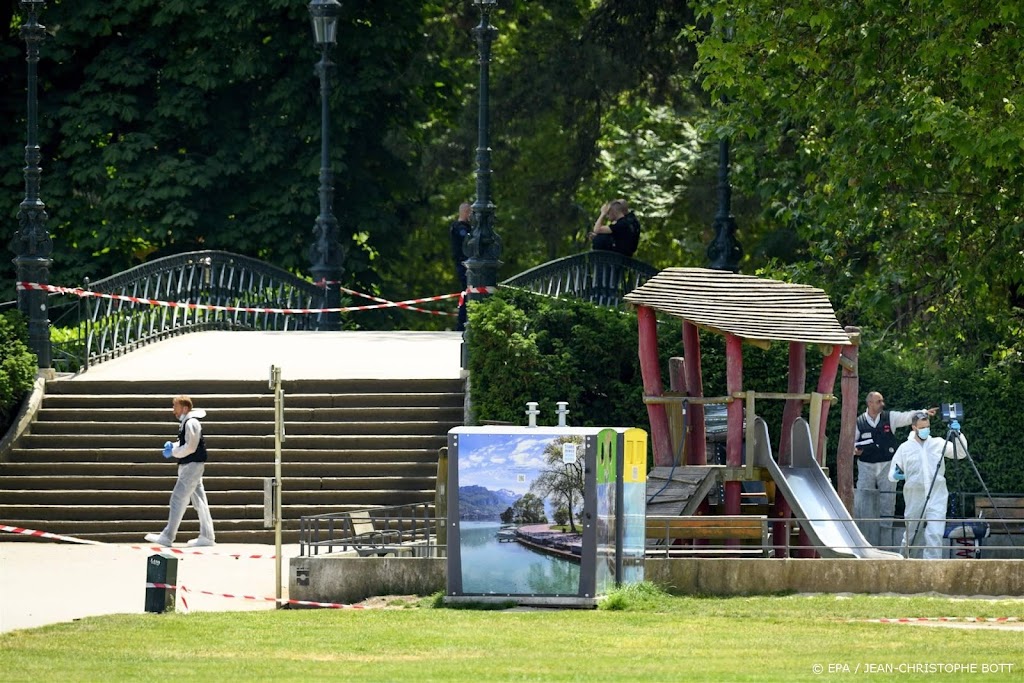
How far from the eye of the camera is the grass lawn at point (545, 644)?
14203 mm

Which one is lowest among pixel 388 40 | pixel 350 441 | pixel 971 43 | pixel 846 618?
pixel 846 618

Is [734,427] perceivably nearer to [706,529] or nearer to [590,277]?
[706,529]

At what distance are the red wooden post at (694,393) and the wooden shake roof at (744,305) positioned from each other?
1.36 ft

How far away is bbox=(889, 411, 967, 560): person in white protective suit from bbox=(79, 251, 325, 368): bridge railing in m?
10.9

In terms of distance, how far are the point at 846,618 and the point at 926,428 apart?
16.6ft

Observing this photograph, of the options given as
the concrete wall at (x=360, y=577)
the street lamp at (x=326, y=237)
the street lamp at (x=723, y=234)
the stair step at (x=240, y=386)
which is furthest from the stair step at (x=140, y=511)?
the street lamp at (x=326, y=237)

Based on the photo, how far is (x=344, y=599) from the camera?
63.1 ft

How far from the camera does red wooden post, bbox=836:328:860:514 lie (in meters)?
23.1

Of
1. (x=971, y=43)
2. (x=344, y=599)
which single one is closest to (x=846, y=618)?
(x=344, y=599)

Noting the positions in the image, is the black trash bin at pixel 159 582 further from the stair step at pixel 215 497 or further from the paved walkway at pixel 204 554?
the stair step at pixel 215 497

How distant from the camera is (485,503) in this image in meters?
18.3

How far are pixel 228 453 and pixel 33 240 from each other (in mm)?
4441

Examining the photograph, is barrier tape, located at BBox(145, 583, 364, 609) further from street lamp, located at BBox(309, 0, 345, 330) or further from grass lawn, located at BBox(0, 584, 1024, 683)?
street lamp, located at BBox(309, 0, 345, 330)

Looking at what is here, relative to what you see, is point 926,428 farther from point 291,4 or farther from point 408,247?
point 408,247
